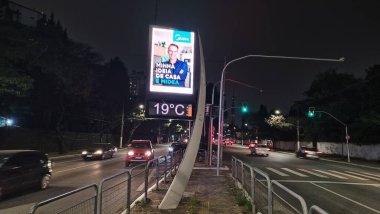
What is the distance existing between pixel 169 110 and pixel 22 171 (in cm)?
619

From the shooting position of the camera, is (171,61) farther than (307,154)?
No

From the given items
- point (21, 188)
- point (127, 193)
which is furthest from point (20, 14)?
point (127, 193)

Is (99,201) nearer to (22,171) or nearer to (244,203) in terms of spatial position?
(244,203)

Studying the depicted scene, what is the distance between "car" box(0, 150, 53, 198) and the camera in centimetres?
1346

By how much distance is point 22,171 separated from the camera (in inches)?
571

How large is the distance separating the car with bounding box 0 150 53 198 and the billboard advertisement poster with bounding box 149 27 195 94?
5726 millimetres

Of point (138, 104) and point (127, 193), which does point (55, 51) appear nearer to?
point (127, 193)

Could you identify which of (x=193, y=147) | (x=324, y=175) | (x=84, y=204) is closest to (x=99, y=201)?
(x=84, y=204)

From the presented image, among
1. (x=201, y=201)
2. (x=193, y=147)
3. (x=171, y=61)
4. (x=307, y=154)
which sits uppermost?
(x=171, y=61)

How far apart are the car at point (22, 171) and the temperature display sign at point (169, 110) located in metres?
5.47

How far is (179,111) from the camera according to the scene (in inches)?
499

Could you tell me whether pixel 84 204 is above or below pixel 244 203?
above

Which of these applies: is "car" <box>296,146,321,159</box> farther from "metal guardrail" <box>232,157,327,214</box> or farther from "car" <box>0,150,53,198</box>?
"car" <box>0,150,53,198</box>

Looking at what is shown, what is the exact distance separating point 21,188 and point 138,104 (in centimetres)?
6167
